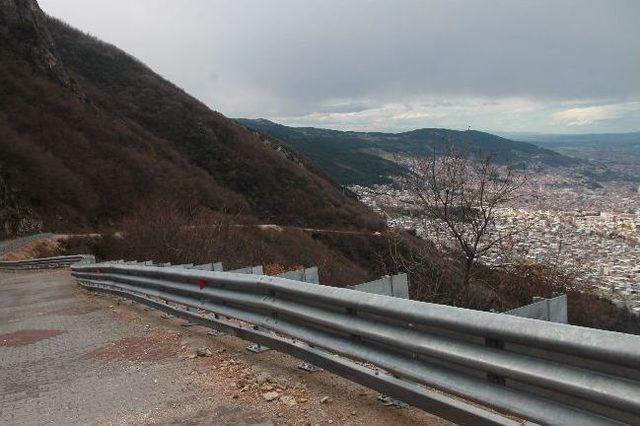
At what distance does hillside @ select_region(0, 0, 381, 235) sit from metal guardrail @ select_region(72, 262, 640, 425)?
43.6 meters

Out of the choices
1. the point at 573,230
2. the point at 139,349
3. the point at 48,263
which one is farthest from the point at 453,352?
the point at 573,230

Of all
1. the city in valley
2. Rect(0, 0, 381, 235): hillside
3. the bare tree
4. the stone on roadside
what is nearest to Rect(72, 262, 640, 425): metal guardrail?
the stone on roadside

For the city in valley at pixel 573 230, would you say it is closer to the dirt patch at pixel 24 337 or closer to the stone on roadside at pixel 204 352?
the stone on roadside at pixel 204 352

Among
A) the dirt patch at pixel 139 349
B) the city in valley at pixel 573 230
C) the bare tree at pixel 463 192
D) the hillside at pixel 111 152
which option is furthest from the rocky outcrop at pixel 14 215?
the dirt patch at pixel 139 349

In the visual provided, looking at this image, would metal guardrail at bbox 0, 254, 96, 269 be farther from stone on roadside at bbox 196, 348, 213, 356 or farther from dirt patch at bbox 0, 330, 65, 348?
stone on roadside at bbox 196, 348, 213, 356

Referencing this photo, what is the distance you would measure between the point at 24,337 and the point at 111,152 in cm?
6858

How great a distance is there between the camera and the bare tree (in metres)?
9.80

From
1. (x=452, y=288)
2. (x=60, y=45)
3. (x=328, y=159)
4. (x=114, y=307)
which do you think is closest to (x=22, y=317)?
(x=114, y=307)

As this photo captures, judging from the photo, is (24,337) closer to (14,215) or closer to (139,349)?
(139,349)

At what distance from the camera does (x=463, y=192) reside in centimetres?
1002

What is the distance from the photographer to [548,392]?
105 inches

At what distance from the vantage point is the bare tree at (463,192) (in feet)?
32.2

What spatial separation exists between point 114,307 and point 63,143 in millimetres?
63517

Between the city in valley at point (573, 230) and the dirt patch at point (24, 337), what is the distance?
622 cm
